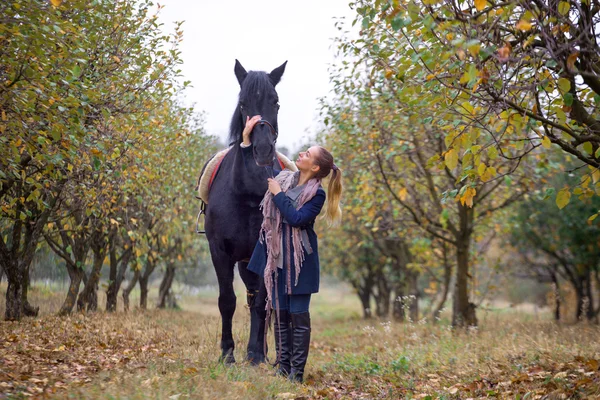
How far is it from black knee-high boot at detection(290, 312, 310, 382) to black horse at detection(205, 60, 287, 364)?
85 centimetres

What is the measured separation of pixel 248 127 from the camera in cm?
614

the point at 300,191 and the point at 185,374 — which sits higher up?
the point at 300,191

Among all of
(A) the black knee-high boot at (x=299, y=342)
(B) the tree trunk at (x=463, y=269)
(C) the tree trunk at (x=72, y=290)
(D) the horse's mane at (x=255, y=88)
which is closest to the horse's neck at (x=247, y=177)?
(D) the horse's mane at (x=255, y=88)

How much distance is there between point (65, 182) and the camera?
907cm

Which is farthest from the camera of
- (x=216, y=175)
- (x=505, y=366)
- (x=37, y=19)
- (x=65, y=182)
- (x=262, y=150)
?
(x=65, y=182)

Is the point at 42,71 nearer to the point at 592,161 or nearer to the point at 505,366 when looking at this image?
the point at 592,161

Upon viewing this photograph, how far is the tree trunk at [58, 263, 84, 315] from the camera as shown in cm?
1124

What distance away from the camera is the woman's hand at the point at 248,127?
609 cm

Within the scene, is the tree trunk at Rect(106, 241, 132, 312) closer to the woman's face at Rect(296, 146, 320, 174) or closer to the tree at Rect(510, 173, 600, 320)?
the woman's face at Rect(296, 146, 320, 174)

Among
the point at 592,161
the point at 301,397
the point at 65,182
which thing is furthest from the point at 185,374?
the point at 65,182

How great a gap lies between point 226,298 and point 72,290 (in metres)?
5.93

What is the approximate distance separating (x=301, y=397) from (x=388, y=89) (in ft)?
25.1

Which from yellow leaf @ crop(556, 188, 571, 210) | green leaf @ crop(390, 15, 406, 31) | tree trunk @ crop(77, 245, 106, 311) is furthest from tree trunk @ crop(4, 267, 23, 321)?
yellow leaf @ crop(556, 188, 571, 210)

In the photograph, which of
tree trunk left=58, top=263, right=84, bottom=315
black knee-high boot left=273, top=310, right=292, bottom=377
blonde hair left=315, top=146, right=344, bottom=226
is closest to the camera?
blonde hair left=315, top=146, right=344, bottom=226
